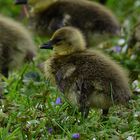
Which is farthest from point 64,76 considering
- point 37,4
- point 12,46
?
point 37,4

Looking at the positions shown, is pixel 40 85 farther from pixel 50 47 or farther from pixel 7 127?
pixel 7 127

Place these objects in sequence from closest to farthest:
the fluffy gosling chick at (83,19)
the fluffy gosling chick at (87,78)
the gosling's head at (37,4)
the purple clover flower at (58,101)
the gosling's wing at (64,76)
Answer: the fluffy gosling chick at (87,78)
the gosling's wing at (64,76)
the purple clover flower at (58,101)
the fluffy gosling chick at (83,19)
the gosling's head at (37,4)

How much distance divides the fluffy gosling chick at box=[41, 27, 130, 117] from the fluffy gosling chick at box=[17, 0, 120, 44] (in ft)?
5.52

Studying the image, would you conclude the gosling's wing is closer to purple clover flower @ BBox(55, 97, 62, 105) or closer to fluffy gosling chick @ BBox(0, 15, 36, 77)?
purple clover flower @ BBox(55, 97, 62, 105)

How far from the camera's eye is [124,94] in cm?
394

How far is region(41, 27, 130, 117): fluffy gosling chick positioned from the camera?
12.8 feet

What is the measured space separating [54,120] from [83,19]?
2.24m

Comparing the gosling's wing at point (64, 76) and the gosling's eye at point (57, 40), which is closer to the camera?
the gosling's wing at point (64, 76)

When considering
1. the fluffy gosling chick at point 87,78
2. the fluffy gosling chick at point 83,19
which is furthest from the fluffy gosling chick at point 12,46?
the fluffy gosling chick at point 87,78

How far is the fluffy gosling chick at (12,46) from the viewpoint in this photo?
17.3 feet

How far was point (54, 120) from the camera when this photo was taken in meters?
3.88

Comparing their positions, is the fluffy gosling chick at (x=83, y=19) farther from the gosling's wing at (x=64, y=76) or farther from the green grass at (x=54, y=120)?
the gosling's wing at (x=64, y=76)

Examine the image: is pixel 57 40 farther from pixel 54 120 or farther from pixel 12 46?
pixel 12 46

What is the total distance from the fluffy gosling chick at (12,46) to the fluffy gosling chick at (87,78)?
1.05 m
